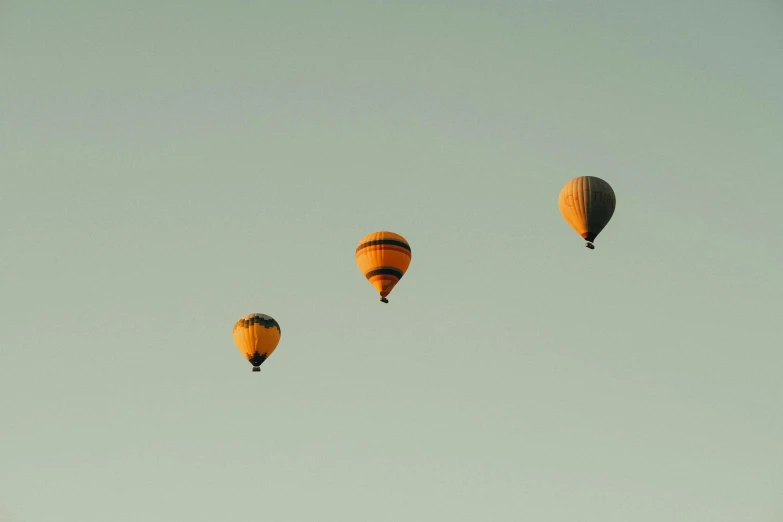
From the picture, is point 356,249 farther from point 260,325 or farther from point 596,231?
point 596,231

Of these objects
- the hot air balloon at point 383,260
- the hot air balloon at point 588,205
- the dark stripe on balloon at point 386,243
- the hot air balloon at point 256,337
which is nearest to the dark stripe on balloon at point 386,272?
the hot air balloon at point 383,260

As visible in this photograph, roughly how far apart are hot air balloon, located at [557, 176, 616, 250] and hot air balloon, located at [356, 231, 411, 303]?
746cm

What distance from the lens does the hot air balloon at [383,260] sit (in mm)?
57594

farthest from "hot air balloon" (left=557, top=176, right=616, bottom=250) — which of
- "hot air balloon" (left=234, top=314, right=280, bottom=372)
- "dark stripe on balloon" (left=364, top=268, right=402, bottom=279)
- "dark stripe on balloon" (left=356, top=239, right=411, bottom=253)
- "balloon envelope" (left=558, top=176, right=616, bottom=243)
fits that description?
"hot air balloon" (left=234, top=314, right=280, bottom=372)

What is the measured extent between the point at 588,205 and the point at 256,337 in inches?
630

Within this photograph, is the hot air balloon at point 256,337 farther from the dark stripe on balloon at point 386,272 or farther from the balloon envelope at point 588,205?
the balloon envelope at point 588,205

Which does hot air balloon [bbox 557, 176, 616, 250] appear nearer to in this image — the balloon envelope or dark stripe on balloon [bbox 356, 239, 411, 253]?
the balloon envelope

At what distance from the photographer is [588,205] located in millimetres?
55562

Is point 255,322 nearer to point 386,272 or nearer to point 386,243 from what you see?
point 386,272

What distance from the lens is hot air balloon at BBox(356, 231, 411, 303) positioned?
5759 centimetres

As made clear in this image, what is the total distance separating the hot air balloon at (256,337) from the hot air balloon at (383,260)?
17.4ft

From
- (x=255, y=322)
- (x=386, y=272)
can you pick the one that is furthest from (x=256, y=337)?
(x=386, y=272)

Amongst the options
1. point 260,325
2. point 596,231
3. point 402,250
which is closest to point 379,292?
point 402,250

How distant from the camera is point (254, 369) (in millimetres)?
59406
